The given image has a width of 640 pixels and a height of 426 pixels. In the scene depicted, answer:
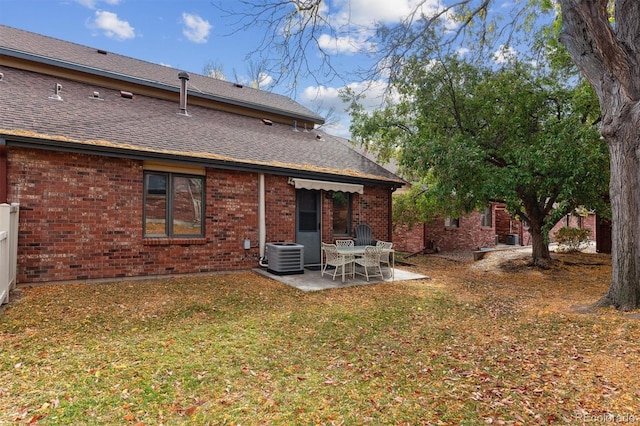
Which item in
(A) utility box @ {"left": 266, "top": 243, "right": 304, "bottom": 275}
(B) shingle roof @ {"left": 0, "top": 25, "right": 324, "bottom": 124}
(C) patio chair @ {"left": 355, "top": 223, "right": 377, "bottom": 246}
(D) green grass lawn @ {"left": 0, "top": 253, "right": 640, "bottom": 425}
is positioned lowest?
(D) green grass lawn @ {"left": 0, "top": 253, "right": 640, "bottom": 425}

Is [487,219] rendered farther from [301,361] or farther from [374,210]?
[301,361]

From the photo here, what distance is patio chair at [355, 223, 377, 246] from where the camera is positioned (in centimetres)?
995

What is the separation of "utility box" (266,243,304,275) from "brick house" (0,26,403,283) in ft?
2.29

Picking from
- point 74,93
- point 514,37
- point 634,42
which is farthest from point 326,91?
point 74,93

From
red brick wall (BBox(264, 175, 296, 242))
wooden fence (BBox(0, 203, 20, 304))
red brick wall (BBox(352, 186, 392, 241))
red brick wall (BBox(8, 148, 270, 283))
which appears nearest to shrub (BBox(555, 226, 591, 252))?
red brick wall (BBox(352, 186, 392, 241))

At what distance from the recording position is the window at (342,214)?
10.6m

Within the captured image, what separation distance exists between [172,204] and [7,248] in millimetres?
3244

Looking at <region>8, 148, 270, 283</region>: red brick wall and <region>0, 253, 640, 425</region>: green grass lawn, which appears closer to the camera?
<region>0, 253, 640, 425</region>: green grass lawn

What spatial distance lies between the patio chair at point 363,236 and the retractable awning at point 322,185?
1.20m

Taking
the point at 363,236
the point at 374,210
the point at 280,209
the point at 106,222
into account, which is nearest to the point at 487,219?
the point at 374,210

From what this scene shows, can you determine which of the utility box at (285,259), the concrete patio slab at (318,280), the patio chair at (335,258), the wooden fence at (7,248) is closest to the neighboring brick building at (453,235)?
the concrete patio slab at (318,280)

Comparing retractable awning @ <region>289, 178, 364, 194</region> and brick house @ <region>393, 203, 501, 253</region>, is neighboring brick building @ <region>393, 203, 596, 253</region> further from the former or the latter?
retractable awning @ <region>289, 178, 364, 194</region>

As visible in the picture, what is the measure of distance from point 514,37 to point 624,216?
560 cm

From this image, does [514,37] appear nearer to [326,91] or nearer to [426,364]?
[326,91]
